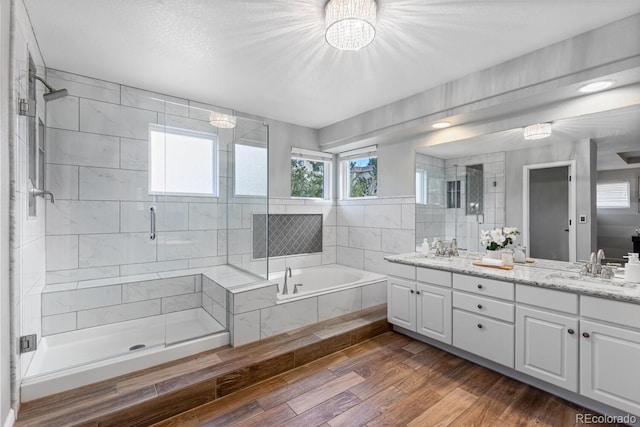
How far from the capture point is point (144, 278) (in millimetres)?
2781

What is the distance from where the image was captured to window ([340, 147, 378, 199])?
4.11 metres

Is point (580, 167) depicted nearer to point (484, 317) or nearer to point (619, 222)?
point (619, 222)

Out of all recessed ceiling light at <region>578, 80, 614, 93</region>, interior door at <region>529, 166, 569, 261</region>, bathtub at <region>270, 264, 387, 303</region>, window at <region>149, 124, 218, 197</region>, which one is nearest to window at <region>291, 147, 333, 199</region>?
bathtub at <region>270, 264, 387, 303</region>

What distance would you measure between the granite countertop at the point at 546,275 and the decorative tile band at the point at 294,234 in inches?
61.3

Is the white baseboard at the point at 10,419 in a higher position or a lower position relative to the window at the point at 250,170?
lower

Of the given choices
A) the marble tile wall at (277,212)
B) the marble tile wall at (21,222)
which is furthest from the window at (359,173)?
the marble tile wall at (21,222)

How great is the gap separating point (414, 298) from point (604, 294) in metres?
1.35

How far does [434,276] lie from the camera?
262 cm

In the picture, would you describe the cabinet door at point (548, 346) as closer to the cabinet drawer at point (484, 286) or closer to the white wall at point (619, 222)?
the cabinet drawer at point (484, 286)

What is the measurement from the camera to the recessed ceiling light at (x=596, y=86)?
6.56 feet

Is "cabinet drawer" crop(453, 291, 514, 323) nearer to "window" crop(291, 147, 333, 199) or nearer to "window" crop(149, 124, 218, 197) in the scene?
"window" crop(291, 147, 333, 199)

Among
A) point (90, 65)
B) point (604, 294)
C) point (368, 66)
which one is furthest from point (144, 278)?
point (604, 294)

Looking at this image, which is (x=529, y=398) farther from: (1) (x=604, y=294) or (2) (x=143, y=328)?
(2) (x=143, y=328)

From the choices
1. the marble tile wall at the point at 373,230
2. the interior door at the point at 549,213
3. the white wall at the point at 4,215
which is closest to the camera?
the white wall at the point at 4,215
